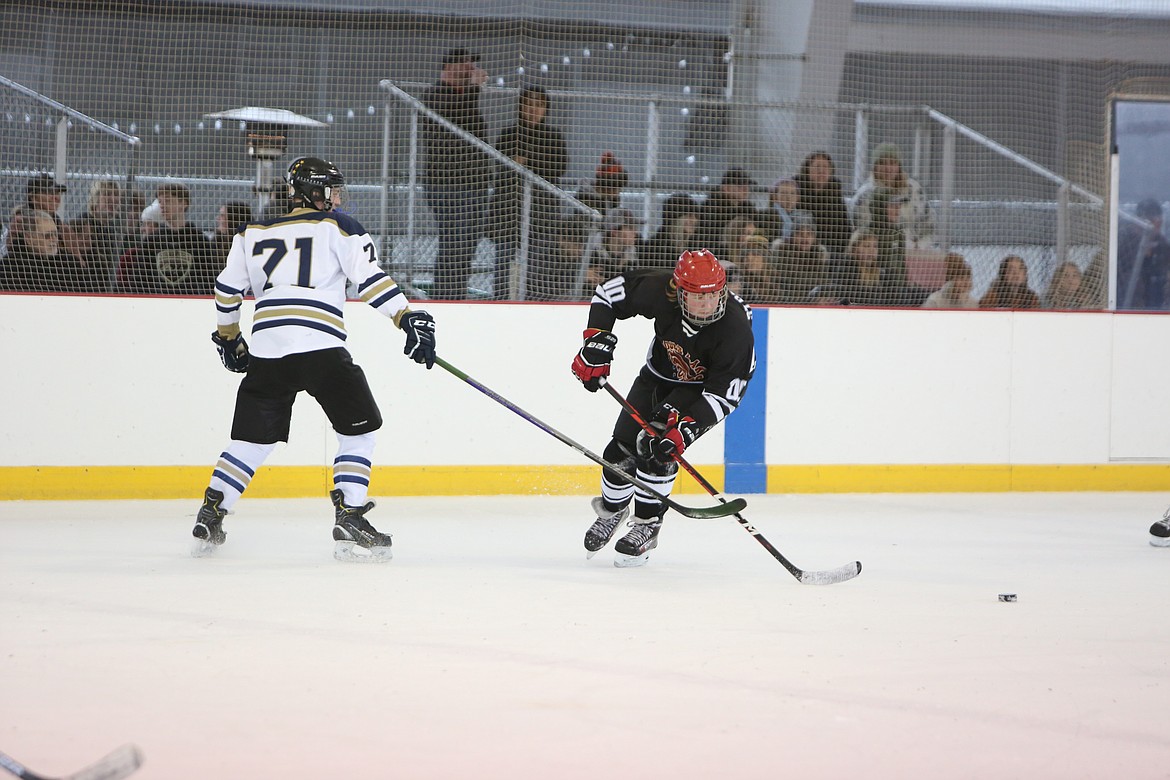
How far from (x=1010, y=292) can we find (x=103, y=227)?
402 centimetres

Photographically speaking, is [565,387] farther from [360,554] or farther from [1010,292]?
[1010,292]

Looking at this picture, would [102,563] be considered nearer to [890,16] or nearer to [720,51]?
[720,51]

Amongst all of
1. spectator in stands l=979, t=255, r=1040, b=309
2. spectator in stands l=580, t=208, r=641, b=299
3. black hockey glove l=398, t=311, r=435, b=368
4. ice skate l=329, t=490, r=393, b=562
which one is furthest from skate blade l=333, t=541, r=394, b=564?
spectator in stands l=979, t=255, r=1040, b=309

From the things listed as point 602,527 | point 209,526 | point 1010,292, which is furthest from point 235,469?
point 1010,292

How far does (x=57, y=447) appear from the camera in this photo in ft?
16.2

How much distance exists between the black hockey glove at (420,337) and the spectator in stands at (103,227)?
2.00 meters

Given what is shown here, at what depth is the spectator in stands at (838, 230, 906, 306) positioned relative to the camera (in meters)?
5.70

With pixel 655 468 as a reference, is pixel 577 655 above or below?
below

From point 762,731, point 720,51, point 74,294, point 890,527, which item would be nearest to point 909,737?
point 762,731

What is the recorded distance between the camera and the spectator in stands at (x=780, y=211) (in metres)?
5.71

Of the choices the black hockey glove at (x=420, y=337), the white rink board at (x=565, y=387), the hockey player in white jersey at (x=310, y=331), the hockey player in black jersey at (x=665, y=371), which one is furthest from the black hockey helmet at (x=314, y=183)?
the white rink board at (x=565, y=387)

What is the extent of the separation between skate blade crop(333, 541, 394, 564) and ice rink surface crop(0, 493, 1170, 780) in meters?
0.05

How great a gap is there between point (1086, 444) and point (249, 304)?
3.74 m

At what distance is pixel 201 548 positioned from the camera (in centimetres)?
377
